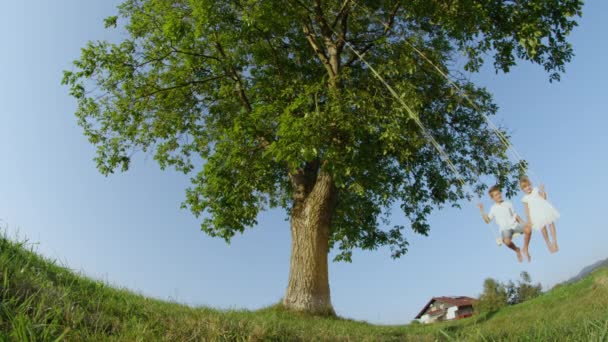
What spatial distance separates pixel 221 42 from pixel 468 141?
9.66 meters

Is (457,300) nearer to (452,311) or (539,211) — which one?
(452,311)

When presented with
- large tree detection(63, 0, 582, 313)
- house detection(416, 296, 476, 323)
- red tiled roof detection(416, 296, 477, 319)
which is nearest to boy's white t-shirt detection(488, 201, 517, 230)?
large tree detection(63, 0, 582, 313)

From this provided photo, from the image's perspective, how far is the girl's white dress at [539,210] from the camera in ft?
17.5

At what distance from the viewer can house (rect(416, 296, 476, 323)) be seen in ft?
235

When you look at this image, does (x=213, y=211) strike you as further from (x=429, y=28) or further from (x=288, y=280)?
(x=429, y=28)

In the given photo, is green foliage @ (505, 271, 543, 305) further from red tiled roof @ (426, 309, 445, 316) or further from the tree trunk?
the tree trunk

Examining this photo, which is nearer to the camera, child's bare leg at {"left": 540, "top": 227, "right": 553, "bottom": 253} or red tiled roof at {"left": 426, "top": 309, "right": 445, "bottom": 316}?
child's bare leg at {"left": 540, "top": 227, "right": 553, "bottom": 253}

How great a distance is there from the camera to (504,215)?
227 inches

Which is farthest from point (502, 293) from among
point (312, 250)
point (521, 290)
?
point (312, 250)

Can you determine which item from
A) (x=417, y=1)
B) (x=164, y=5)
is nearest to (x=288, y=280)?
(x=417, y=1)

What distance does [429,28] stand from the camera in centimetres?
1619

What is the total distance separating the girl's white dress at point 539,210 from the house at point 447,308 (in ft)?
224

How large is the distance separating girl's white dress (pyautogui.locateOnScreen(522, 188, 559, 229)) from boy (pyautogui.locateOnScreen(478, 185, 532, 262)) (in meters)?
0.19

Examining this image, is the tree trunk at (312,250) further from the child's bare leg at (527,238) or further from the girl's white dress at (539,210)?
the girl's white dress at (539,210)
